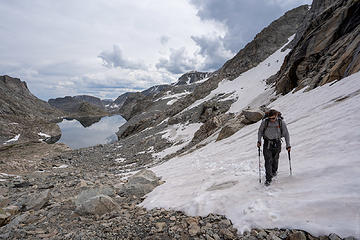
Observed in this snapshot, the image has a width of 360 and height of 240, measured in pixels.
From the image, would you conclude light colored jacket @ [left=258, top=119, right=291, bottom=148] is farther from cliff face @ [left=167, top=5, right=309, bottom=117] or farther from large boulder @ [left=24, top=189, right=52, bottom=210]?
cliff face @ [left=167, top=5, right=309, bottom=117]

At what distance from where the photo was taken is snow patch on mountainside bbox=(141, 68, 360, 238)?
3.38m

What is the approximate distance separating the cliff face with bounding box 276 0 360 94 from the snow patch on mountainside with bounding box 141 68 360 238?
3.55m

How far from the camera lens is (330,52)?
1525 cm

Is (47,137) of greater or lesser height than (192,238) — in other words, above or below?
above

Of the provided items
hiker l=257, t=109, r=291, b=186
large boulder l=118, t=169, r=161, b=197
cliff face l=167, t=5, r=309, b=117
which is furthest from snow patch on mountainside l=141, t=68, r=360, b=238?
cliff face l=167, t=5, r=309, b=117

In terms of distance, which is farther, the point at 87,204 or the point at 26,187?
the point at 26,187

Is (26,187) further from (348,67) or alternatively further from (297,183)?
(348,67)

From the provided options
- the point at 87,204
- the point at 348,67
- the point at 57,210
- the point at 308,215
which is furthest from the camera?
the point at 348,67

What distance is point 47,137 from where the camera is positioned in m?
90.4

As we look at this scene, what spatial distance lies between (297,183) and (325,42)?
18.2m

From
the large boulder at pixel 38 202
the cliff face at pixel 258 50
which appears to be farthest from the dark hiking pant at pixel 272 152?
the cliff face at pixel 258 50

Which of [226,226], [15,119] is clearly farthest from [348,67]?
[15,119]

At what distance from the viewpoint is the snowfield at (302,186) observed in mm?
3383

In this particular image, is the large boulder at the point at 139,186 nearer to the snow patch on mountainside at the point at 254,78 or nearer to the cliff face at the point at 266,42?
the snow patch on mountainside at the point at 254,78
